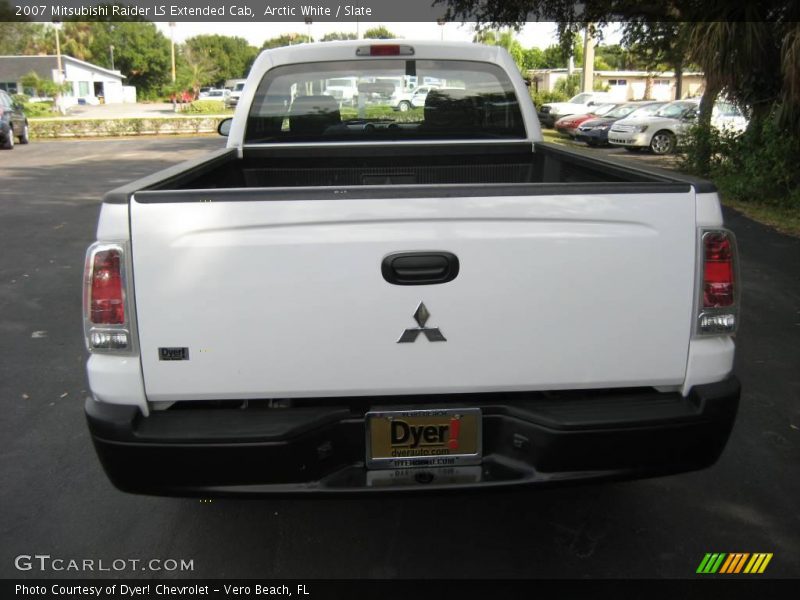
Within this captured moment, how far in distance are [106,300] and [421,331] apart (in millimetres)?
1013

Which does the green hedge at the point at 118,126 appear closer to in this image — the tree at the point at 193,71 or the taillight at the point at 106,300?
the taillight at the point at 106,300

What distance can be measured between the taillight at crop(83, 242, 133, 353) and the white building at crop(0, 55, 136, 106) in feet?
224

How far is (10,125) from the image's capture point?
71.8 ft

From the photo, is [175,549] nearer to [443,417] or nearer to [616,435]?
[443,417]

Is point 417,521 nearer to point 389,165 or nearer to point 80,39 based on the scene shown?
point 389,165

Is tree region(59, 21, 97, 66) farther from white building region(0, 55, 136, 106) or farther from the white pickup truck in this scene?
the white pickup truck

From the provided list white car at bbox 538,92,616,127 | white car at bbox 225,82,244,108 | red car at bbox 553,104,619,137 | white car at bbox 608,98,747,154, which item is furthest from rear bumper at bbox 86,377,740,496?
white car at bbox 538,92,616,127

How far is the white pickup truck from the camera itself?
2.27 meters

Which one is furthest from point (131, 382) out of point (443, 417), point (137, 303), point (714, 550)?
point (714, 550)

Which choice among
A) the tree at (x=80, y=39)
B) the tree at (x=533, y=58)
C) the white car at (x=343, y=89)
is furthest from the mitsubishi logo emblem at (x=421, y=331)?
the tree at (x=80, y=39)

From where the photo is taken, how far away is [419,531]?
3.09m

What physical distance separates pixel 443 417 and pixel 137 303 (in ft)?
3.44

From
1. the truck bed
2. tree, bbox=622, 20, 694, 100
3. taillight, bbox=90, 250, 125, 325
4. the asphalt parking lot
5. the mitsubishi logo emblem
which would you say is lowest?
the asphalt parking lot

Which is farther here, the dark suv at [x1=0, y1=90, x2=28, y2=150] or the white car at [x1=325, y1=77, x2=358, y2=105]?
the dark suv at [x1=0, y1=90, x2=28, y2=150]
